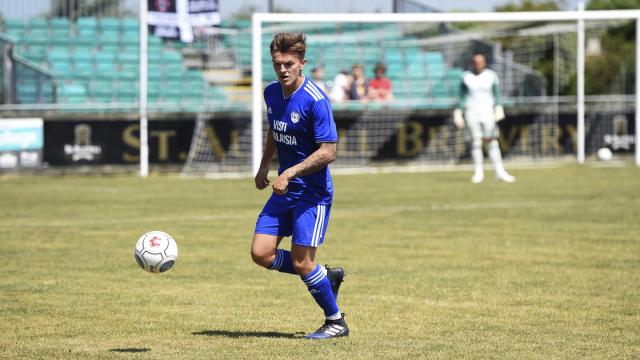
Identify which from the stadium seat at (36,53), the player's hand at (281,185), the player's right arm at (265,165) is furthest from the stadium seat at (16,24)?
the player's hand at (281,185)

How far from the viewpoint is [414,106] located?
2748cm

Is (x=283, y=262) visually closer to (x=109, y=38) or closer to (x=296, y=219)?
(x=296, y=219)

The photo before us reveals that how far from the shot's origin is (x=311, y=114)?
721 cm

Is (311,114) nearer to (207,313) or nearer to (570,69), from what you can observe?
(207,313)

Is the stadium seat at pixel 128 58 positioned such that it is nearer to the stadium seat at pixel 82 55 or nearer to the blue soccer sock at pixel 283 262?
the stadium seat at pixel 82 55

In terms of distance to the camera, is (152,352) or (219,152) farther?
(219,152)

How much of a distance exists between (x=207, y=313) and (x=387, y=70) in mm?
23302

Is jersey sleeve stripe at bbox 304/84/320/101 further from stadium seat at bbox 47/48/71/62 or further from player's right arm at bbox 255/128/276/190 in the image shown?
stadium seat at bbox 47/48/71/62

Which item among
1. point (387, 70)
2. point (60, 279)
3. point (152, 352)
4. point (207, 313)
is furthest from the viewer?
point (387, 70)

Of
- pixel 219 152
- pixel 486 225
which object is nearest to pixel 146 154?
pixel 219 152

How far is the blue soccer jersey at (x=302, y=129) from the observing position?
7215 millimetres

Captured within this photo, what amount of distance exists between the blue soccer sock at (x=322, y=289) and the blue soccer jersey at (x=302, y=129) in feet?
1.52

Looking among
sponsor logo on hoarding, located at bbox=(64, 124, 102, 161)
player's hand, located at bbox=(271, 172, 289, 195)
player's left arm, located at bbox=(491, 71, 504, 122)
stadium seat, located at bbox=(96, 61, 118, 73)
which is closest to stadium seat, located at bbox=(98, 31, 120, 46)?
stadium seat, located at bbox=(96, 61, 118, 73)

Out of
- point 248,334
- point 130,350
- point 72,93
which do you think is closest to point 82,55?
point 72,93
